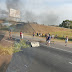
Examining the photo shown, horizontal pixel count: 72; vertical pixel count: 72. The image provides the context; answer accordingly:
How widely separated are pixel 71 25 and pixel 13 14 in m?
37.2

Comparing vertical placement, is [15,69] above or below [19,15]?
below

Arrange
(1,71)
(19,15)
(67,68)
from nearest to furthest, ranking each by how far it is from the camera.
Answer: (1,71) < (67,68) < (19,15)

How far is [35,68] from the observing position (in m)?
7.16

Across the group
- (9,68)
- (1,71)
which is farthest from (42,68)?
(1,71)

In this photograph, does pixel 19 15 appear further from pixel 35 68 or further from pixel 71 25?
pixel 35 68

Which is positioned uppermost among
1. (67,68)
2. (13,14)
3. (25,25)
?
(13,14)

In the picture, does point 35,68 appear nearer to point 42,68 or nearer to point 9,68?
point 42,68

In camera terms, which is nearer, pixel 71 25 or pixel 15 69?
pixel 15 69

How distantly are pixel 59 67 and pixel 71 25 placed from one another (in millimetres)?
63383

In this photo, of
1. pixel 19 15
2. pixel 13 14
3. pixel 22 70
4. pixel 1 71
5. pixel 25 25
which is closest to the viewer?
pixel 1 71

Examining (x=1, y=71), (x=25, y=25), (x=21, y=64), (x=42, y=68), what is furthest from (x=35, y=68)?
(x=25, y=25)

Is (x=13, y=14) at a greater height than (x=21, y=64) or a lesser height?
greater

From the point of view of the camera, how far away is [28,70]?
22.5ft

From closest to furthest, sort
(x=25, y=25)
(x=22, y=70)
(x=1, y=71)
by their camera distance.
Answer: (x=1, y=71) → (x=22, y=70) → (x=25, y=25)
